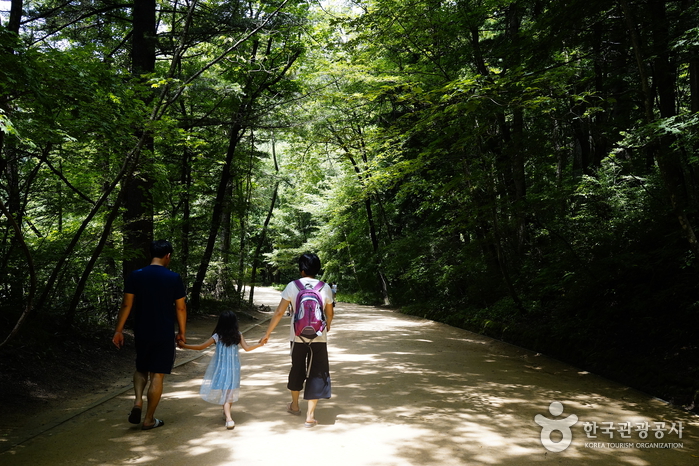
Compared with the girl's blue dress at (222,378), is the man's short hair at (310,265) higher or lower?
higher

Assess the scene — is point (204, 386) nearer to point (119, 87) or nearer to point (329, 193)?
point (119, 87)

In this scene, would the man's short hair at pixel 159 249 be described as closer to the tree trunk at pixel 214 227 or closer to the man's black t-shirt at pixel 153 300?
the man's black t-shirt at pixel 153 300

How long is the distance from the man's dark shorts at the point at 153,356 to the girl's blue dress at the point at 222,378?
41 centimetres

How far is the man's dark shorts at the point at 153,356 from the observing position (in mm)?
4340

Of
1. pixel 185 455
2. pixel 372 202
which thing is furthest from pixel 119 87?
pixel 372 202

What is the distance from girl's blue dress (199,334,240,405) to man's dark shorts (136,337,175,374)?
41cm

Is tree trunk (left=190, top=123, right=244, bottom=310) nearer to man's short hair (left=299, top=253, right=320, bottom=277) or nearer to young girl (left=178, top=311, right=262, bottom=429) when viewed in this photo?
man's short hair (left=299, top=253, right=320, bottom=277)

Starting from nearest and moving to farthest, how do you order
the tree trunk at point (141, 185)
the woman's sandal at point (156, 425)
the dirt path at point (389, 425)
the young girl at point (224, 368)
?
the dirt path at point (389, 425)
the woman's sandal at point (156, 425)
the young girl at point (224, 368)
the tree trunk at point (141, 185)

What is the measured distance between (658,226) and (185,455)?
8.25 m

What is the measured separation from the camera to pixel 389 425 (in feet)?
14.6

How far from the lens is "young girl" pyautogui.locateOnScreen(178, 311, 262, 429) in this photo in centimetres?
446

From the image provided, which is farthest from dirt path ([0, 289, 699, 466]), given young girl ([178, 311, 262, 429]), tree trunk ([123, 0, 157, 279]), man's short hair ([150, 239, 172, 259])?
tree trunk ([123, 0, 157, 279])

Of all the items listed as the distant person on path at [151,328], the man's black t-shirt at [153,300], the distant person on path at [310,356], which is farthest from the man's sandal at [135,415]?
the distant person on path at [310,356]

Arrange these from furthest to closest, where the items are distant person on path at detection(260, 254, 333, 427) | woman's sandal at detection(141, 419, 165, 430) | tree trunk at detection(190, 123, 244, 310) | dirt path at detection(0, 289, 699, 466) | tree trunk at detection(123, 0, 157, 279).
A: tree trunk at detection(190, 123, 244, 310)
tree trunk at detection(123, 0, 157, 279)
distant person on path at detection(260, 254, 333, 427)
woman's sandal at detection(141, 419, 165, 430)
dirt path at detection(0, 289, 699, 466)
